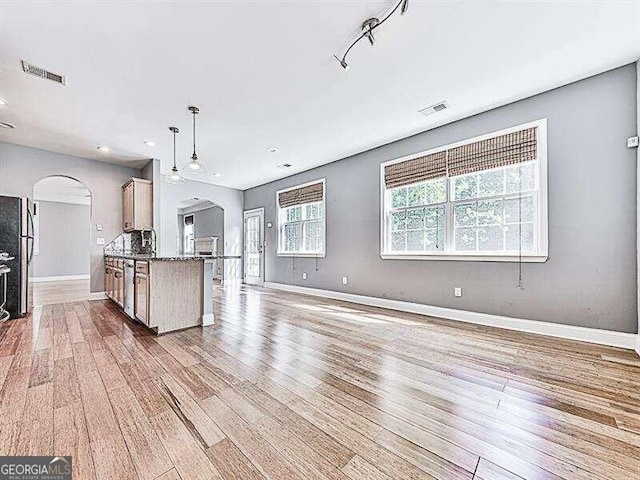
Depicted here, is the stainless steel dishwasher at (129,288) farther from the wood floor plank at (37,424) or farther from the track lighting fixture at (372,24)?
the track lighting fixture at (372,24)

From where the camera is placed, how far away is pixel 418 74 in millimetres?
2842

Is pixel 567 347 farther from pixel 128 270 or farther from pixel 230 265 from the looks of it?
pixel 230 265

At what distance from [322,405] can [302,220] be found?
4908 millimetres

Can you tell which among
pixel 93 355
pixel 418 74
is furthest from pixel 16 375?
pixel 418 74

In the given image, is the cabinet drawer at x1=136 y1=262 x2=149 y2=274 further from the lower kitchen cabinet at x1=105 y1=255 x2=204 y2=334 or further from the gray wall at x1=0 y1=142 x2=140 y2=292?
the gray wall at x1=0 y1=142 x2=140 y2=292

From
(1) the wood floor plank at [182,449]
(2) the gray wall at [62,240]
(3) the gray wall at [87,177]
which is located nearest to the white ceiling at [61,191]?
(2) the gray wall at [62,240]

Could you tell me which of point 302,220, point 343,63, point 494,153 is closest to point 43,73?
point 343,63

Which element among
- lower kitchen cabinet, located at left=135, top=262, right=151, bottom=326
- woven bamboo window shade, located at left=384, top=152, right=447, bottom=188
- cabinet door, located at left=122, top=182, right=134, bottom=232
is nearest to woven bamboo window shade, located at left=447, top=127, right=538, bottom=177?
woven bamboo window shade, located at left=384, top=152, right=447, bottom=188

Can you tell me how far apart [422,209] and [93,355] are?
4246mm

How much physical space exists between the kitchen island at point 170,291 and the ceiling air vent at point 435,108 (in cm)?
300

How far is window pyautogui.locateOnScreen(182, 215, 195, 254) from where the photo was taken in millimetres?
10621

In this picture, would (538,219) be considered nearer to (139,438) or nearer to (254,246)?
(139,438)

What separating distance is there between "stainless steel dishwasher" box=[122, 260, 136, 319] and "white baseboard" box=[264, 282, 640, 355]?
11.1 feet

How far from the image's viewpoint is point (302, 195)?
6.29m
